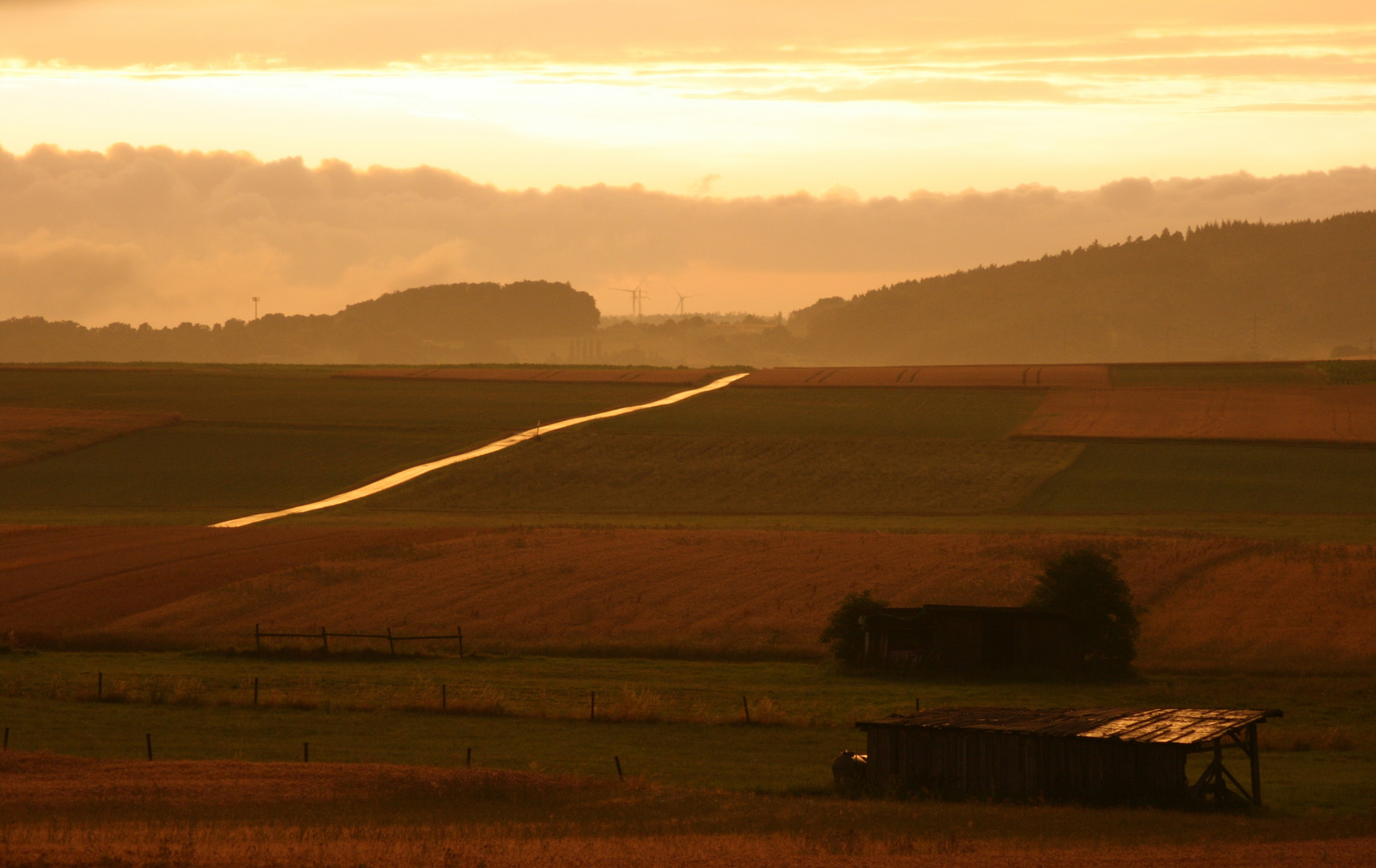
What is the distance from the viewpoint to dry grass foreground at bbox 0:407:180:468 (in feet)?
294

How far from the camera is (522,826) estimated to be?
72.9 feet

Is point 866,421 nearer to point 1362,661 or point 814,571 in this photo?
point 814,571

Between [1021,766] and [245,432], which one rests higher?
[245,432]

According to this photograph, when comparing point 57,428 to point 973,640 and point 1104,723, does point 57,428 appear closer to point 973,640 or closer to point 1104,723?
point 973,640

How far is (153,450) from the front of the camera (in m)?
91.1

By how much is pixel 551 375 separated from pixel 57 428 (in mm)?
49294

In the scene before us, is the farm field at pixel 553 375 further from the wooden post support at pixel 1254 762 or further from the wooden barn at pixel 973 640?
the wooden post support at pixel 1254 762

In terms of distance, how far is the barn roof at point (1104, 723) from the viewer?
25172mm

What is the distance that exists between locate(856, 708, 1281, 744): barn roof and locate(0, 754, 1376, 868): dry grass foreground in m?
1.51

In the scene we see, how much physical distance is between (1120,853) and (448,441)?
78.5 metres

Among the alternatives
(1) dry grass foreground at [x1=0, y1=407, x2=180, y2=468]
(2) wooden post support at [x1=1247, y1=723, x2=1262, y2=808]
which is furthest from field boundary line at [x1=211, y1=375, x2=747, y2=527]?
(2) wooden post support at [x1=1247, y1=723, x2=1262, y2=808]

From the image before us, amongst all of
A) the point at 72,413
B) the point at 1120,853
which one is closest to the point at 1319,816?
the point at 1120,853

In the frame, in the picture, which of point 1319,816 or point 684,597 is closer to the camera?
point 1319,816

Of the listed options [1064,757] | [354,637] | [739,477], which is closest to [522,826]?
[1064,757]
